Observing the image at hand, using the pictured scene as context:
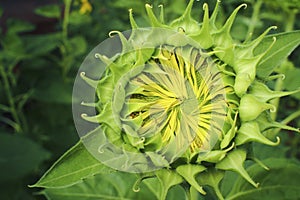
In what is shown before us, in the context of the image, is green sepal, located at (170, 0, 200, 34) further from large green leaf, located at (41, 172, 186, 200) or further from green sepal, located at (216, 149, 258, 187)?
large green leaf, located at (41, 172, 186, 200)

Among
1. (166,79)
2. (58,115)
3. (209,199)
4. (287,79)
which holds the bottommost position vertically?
(58,115)

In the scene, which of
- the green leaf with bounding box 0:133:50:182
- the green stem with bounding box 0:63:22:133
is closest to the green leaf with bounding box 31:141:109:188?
the green leaf with bounding box 0:133:50:182

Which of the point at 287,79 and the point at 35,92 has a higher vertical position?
the point at 287,79

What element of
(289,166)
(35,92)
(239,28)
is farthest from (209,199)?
(35,92)

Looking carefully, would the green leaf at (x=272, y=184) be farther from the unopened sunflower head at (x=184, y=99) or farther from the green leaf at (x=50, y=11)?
the green leaf at (x=50, y=11)

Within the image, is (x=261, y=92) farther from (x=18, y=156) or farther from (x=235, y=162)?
(x=18, y=156)

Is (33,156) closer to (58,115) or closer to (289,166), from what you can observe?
(58,115)

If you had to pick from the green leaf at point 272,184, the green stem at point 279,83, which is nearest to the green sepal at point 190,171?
the green leaf at point 272,184
